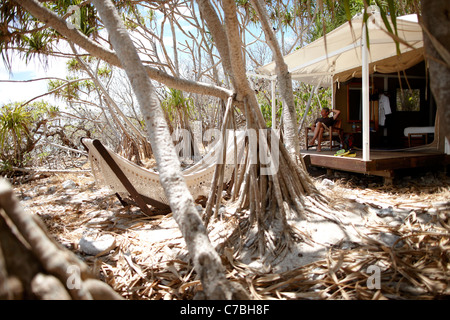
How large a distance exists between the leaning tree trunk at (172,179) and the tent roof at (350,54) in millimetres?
2745

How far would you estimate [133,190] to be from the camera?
281 centimetres

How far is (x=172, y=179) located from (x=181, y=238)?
1155mm

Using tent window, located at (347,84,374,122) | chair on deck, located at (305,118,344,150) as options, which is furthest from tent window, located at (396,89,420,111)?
chair on deck, located at (305,118,344,150)

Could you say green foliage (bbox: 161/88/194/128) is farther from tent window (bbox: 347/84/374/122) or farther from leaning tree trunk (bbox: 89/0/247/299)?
leaning tree trunk (bbox: 89/0/247/299)

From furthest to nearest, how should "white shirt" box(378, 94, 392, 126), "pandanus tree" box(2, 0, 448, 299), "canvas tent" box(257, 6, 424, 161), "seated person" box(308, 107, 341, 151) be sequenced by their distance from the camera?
"white shirt" box(378, 94, 392, 126)
"seated person" box(308, 107, 341, 151)
"canvas tent" box(257, 6, 424, 161)
"pandanus tree" box(2, 0, 448, 299)

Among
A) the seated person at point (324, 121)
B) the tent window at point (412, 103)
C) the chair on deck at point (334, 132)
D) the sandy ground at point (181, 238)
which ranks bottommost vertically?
the sandy ground at point (181, 238)

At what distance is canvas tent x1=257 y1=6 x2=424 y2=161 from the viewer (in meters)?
3.48

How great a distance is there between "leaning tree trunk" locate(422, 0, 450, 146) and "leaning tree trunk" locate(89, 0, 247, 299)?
965mm

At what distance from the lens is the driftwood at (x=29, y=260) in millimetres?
786

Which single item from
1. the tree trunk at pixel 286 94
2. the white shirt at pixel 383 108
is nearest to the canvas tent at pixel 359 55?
the tree trunk at pixel 286 94

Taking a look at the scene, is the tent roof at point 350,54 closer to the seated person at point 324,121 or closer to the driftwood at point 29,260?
the seated person at point 324,121

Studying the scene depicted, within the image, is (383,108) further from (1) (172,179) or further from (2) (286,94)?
(1) (172,179)

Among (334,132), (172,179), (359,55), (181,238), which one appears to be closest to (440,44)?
(172,179)
